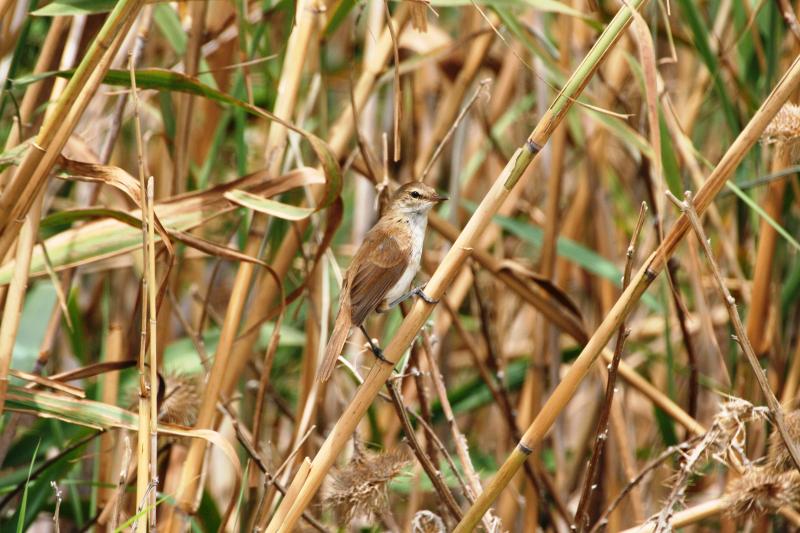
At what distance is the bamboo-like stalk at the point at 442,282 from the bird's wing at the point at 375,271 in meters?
0.54

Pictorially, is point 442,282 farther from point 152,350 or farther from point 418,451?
point 152,350

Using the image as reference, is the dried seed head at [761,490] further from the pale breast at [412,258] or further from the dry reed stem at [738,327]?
the pale breast at [412,258]

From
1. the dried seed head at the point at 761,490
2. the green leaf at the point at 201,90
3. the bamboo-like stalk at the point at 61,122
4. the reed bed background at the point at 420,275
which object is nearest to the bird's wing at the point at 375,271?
the reed bed background at the point at 420,275

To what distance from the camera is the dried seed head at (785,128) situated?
66.4 inches

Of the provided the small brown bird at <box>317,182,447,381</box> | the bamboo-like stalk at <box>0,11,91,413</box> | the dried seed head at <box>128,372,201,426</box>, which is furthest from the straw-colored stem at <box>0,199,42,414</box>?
the small brown bird at <box>317,182,447,381</box>

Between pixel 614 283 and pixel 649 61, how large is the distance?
4.63ft

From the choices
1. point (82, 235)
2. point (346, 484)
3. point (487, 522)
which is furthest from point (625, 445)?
point (82, 235)

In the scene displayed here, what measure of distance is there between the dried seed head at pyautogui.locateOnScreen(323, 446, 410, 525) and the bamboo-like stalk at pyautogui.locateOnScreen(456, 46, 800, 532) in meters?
0.24

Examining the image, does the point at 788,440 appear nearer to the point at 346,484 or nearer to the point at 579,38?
the point at 346,484

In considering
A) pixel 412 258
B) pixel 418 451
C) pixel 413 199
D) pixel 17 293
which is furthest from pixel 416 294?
pixel 17 293

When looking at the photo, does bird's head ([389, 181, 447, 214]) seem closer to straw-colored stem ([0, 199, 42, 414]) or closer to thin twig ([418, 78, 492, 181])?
thin twig ([418, 78, 492, 181])

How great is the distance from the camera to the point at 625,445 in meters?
2.64

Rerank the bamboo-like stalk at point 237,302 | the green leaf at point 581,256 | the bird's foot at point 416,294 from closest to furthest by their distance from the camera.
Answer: the bird's foot at point 416,294
the bamboo-like stalk at point 237,302
the green leaf at point 581,256

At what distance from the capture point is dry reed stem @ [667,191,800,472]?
1440 mm
